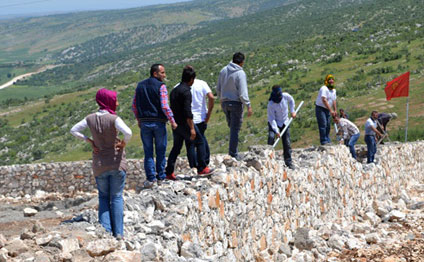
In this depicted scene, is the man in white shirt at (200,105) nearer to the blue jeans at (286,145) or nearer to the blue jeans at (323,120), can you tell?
the blue jeans at (286,145)

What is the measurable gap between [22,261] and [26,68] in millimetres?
161265

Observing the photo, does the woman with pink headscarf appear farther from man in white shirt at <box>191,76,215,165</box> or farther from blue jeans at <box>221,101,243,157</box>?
blue jeans at <box>221,101,243,157</box>

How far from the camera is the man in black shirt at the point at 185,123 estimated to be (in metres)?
7.88

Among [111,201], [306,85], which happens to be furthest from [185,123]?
[306,85]

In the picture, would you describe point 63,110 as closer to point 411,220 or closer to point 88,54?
point 411,220

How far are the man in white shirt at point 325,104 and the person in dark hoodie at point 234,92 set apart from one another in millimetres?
3296

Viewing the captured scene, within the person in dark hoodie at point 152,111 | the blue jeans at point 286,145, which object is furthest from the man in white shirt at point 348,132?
the person in dark hoodie at point 152,111

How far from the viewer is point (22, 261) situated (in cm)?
436

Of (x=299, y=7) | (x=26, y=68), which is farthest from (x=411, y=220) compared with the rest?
(x=26, y=68)

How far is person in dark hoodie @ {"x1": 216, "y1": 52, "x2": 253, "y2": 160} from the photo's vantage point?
359 inches

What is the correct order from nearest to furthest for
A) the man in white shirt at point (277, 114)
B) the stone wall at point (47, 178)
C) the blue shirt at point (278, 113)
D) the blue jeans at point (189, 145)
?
1. the blue jeans at point (189, 145)
2. the man in white shirt at point (277, 114)
3. the blue shirt at point (278, 113)
4. the stone wall at point (47, 178)

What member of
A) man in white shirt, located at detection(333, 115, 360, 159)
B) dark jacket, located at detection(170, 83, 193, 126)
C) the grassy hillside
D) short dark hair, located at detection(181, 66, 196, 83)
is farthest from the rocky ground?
the grassy hillside

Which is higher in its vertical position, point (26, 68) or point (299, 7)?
point (299, 7)

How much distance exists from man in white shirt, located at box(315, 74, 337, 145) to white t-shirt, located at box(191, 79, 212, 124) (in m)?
4.14
